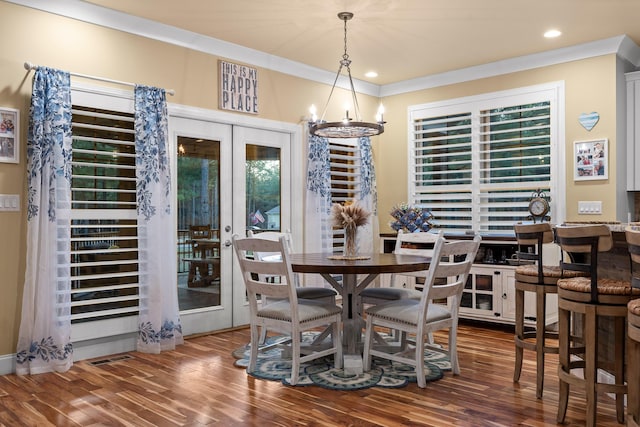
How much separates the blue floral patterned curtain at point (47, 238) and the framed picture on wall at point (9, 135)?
86 mm

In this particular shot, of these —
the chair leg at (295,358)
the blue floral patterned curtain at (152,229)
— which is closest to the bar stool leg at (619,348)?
the chair leg at (295,358)

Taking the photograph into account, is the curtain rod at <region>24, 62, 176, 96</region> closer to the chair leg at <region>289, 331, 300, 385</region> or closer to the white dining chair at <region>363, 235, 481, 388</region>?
the chair leg at <region>289, 331, 300, 385</region>

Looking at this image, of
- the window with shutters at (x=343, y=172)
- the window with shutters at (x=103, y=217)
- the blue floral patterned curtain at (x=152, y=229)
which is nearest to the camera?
the window with shutters at (x=103, y=217)

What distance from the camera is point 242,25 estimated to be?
15.4ft

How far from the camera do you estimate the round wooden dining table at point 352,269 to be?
3.50 metres

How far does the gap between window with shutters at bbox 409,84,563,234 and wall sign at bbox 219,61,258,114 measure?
211 centimetres

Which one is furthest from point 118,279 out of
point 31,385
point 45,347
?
point 31,385

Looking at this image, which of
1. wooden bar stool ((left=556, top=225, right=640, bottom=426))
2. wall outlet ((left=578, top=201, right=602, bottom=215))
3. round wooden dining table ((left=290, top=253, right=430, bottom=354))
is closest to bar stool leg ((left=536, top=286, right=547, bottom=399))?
wooden bar stool ((left=556, top=225, right=640, bottom=426))

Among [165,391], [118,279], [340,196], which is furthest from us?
[340,196]

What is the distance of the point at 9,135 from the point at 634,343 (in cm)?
401

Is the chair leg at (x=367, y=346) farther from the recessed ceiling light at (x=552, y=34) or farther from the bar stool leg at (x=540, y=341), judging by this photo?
the recessed ceiling light at (x=552, y=34)

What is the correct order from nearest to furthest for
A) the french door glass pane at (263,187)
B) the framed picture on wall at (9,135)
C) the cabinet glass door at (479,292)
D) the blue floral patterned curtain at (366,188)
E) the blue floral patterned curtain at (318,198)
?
the framed picture on wall at (9,135)
the cabinet glass door at (479,292)
the french door glass pane at (263,187)
the blue floral patterned curtain at (318,198)
the blue floral patterned curtain at (366,188)

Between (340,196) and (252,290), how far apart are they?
9.58ft

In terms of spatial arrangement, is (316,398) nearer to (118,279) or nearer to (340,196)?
(118,279)
